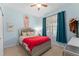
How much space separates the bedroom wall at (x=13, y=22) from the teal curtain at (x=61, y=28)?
0.41 meters

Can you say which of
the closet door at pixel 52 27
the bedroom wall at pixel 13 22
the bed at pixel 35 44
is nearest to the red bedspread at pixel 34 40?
the bed at pixel 35 44

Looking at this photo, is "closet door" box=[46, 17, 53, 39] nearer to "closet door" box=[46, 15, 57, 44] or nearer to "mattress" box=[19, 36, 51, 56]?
"closet door" box=[46, 15, 57, 44]

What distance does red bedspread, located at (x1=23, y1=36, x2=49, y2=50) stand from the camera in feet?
5.50

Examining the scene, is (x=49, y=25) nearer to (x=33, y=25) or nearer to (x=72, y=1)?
(x=33, y=25)

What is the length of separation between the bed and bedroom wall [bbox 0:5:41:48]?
0.54 feet

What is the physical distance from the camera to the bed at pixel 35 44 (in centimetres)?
168

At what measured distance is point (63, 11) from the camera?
66.9 inches

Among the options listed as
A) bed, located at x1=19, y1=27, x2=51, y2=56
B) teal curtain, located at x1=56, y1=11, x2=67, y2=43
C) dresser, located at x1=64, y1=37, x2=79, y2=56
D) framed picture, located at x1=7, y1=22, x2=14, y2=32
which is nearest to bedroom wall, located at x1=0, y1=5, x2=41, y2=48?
framed picture, located at x1=7, y1=22, x2=14, y2=32

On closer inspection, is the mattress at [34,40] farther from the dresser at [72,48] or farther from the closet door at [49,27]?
the dresser at [72,48]

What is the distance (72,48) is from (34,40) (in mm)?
725

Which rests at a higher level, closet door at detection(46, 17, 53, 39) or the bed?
closet door at detection(46, 17, 53, 39)

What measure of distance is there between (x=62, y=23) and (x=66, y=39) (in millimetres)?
317

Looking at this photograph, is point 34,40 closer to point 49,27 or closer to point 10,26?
point 49,27

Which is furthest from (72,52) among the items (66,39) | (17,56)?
(17,56)
